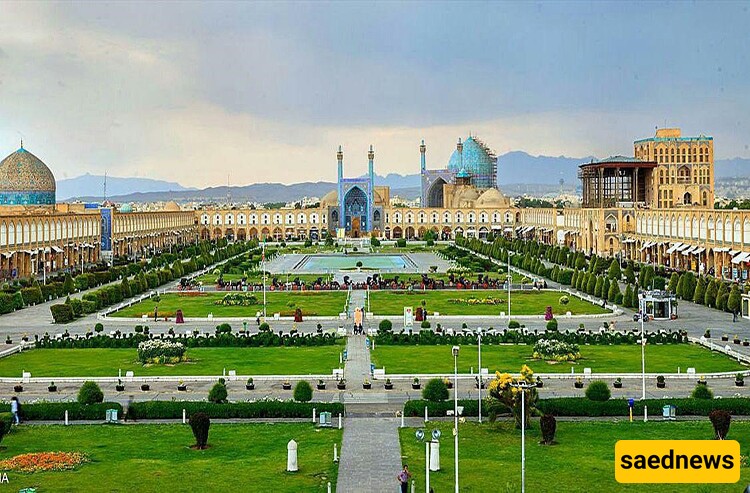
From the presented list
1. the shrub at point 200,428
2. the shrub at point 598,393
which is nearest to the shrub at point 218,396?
the shrub at point 200,428

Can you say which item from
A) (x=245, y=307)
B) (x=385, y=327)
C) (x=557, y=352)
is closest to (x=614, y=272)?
(x=245, y=307)

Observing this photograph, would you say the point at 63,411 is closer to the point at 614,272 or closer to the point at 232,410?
the point at 232,410

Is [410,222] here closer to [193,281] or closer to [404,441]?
[193,281]

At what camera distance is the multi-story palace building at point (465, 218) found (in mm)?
71438

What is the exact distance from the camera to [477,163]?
157500 mm

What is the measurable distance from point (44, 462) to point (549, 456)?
33.9 feet

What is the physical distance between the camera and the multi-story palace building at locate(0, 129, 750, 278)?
71.4m

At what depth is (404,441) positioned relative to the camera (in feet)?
74.5

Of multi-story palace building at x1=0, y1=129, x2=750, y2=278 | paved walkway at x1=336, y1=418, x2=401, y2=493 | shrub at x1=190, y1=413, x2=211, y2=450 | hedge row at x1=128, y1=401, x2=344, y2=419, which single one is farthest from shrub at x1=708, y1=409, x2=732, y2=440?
multi-story palace building at x1=0, y1=129, x2=750, y2=278

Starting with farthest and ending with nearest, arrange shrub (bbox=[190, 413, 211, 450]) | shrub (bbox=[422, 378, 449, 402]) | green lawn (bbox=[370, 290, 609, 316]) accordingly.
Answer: green lawn (bbox=[370, 290, 609, 316])
shrub (bbox=[422, 378, 449, 402])
shrub (bbox=[190, 413, 211, 450])

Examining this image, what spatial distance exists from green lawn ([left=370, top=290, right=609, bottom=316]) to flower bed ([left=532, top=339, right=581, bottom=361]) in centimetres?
1332

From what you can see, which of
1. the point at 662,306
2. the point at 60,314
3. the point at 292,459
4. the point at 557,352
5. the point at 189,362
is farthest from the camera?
the point at 662,306

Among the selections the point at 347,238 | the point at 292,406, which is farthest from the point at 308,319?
the point at 347,238

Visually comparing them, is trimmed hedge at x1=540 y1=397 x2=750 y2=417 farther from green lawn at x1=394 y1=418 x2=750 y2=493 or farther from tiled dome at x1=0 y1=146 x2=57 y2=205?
tiled dome at x1=0 y1=146 x2=57 y2=205
